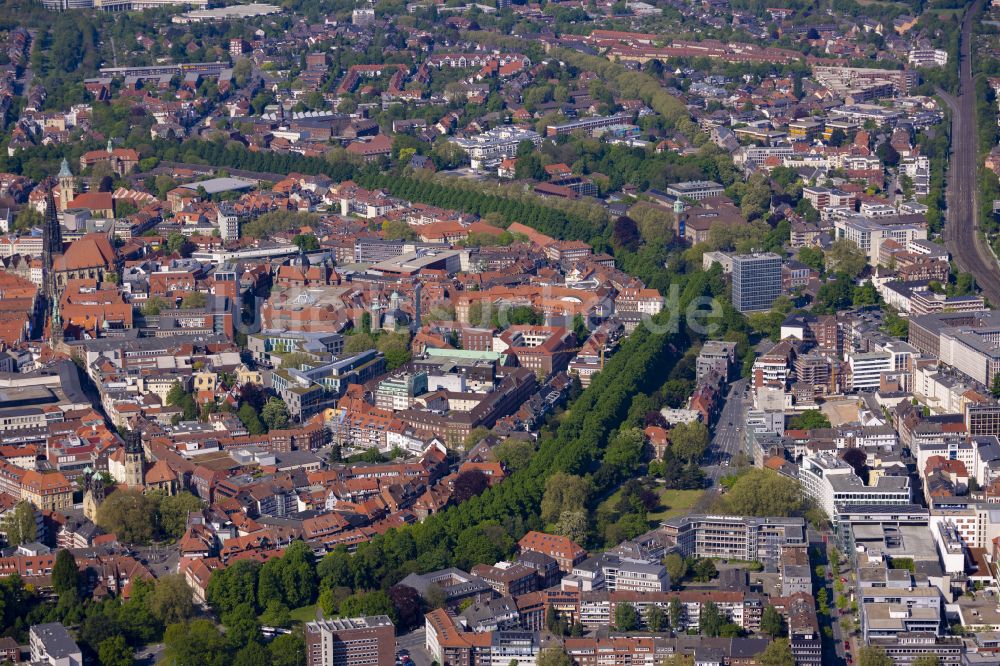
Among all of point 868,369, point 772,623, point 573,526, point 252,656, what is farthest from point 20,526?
point 868,369

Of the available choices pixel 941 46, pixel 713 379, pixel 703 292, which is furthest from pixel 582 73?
pixel 713 379

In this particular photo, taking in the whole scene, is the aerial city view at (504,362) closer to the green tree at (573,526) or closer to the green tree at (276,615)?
the green tree at (276,615)

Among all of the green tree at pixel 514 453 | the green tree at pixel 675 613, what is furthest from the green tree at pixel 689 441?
the green tree at pixel 675 613

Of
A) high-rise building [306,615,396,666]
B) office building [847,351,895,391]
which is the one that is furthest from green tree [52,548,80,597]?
office building [847,351,895,391]

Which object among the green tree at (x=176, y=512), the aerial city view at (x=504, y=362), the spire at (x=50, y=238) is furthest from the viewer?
the spire at (x=50, y=238)

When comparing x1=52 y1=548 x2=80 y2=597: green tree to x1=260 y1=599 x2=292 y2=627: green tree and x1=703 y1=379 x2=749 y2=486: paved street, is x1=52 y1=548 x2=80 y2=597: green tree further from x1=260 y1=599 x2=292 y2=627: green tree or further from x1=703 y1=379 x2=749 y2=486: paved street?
x1=703 y1=379 x2=749 y2=486: paved street

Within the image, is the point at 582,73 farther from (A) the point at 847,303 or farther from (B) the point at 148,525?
(B) the point at 148,525
